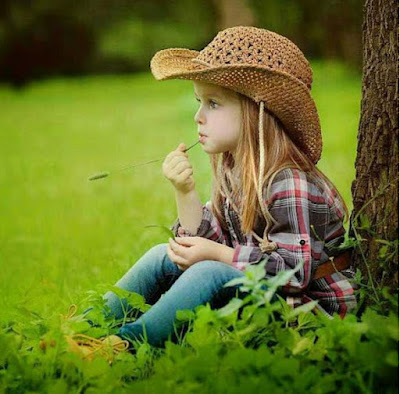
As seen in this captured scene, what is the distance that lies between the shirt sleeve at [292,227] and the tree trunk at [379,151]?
0.41ft

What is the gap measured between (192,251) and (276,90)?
19.9 inches

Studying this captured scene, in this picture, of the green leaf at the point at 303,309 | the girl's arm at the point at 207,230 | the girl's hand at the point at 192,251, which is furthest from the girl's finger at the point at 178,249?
the green leaf at the point at 303,309

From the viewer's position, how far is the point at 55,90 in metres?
16.0

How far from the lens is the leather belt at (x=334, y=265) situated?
9.53 ft

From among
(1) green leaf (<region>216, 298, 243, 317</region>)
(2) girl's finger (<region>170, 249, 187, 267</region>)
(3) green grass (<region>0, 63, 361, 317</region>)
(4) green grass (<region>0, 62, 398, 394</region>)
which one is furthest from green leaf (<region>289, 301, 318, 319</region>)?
(3) green grass (<region>0, 63, 361, 317</region>)

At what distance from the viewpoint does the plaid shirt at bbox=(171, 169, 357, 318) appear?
2.80 m

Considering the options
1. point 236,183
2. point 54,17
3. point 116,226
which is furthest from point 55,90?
point 236,183

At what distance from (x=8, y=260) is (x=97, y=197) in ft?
5.78

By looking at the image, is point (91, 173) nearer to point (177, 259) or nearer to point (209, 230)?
point (209, 230)

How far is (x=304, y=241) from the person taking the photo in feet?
9.21

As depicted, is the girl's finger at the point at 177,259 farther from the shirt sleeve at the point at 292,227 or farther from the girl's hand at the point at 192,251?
the shirt sleeve at the point at 292,227

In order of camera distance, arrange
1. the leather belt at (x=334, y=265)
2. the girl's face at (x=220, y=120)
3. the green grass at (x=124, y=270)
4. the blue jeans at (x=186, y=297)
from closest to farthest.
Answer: the green grass at (x=124, y=270) < the blue jeans at (x=186, y=297) < the leather belt at (x=334, y=265) < the girl's face at (x=220, y=120)

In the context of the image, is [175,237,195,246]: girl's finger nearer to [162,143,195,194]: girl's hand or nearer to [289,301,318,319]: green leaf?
[162,143,195,194]: girl's hand

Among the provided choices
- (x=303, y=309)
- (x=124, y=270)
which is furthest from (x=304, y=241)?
(x=124, y=270)
